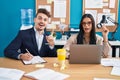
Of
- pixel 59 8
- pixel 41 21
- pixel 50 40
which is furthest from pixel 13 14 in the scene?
pixel 50 40

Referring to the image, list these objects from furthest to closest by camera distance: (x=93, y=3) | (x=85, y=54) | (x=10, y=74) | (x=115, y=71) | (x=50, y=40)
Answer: (x=93, y=3)
(x=50, y=40)
(x=85, y=54)
(x=115, y=71)
(x=10, y=74)

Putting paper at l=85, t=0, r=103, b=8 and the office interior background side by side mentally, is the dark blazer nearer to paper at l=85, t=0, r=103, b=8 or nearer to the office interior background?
the office interior background

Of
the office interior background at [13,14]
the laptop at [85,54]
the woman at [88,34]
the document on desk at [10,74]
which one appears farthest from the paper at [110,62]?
the office interior background at [13,14]

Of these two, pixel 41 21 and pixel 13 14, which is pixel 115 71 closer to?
pixel 41 21

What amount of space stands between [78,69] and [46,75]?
1.14 feet

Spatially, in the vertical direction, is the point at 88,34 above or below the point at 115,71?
above

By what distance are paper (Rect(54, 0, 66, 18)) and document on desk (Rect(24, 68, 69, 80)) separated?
2.30 metres

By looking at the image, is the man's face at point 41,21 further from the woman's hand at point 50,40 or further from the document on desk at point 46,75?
the document on desk at point 46,75

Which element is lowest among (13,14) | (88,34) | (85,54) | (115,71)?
(115,71)

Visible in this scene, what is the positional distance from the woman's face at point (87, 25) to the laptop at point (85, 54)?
1.77 feet

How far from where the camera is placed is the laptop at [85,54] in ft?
6.59

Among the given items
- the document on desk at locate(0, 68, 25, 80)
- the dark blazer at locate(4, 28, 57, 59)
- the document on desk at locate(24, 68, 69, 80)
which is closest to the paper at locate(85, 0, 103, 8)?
the dark blazer at locate(4, 28, 57, 59)

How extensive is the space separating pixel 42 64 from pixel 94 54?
0.50m

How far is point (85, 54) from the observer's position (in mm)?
2021
